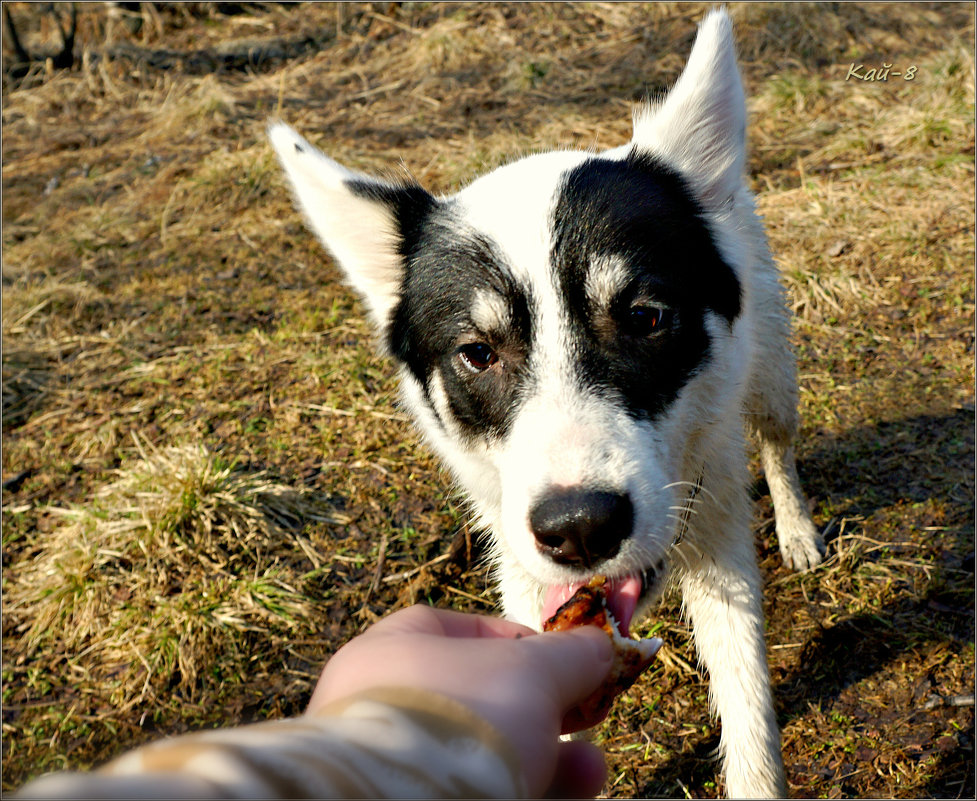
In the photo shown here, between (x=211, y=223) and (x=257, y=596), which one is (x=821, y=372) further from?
(x=211, y=223)

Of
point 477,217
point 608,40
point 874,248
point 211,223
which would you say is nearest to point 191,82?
point 211,223

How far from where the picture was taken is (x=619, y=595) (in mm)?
2199

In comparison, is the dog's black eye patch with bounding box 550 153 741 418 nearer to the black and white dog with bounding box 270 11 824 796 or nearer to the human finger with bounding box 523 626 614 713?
the black and white dog with bounding box 270 11 824 796

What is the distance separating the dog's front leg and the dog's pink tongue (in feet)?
2.41

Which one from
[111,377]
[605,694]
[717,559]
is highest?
[605,694]

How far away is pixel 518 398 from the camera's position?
234 centimetres

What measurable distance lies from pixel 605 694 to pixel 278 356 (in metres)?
4.49

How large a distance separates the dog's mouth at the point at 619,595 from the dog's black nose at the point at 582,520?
0.48 ft

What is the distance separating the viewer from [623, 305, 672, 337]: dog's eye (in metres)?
2.37

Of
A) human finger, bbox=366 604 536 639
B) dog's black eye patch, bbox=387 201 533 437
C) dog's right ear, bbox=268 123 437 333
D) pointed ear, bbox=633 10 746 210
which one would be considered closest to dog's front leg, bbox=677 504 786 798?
dog's black eye patch, bbox=387 201 533 437

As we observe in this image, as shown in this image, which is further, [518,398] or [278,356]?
[278,356]

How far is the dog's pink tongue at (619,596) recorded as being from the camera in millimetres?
2141

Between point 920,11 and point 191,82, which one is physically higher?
point 920,11

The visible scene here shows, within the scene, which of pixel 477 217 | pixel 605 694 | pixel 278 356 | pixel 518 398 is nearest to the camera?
pixel 605 694
